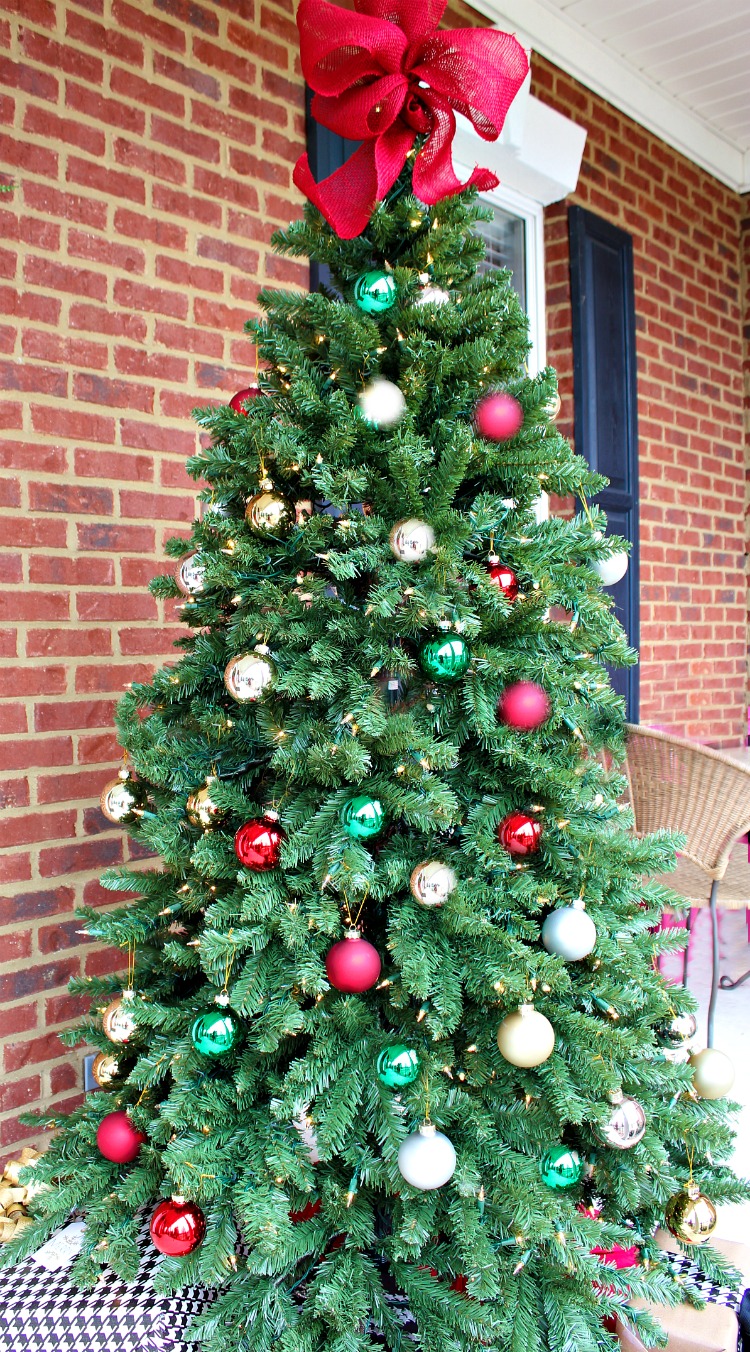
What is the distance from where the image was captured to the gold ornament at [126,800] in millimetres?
1425

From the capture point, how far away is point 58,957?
1.93 meters

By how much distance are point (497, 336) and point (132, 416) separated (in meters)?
1.05

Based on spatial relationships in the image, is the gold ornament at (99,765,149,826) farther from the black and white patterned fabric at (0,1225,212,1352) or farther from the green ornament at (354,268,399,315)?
the green ornament at (354,268,399,315)

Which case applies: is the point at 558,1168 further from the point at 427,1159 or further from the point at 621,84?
the point at 621,84

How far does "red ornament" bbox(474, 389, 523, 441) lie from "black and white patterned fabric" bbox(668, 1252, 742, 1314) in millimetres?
1211

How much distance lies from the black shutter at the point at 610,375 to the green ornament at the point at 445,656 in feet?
7.98

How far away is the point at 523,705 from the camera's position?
118 cm

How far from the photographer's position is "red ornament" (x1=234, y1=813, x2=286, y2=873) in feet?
3.79

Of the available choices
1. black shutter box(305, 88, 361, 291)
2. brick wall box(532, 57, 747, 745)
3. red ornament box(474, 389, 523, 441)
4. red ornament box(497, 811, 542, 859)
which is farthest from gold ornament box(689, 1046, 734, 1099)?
brick wall box(532, 57, 747, 745)

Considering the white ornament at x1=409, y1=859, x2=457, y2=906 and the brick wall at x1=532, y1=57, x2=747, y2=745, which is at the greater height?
the brick wall at x1=532, y1=57, x2=747, y2=745

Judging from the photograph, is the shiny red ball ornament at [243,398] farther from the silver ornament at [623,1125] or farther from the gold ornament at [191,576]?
the silver ornament at [623,1125]

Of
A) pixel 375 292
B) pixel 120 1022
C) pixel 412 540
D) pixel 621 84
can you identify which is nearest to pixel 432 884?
pixel 412 540

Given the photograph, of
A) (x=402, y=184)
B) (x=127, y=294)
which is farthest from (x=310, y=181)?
(x=127, y=294)

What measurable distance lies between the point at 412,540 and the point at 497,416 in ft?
0.70
